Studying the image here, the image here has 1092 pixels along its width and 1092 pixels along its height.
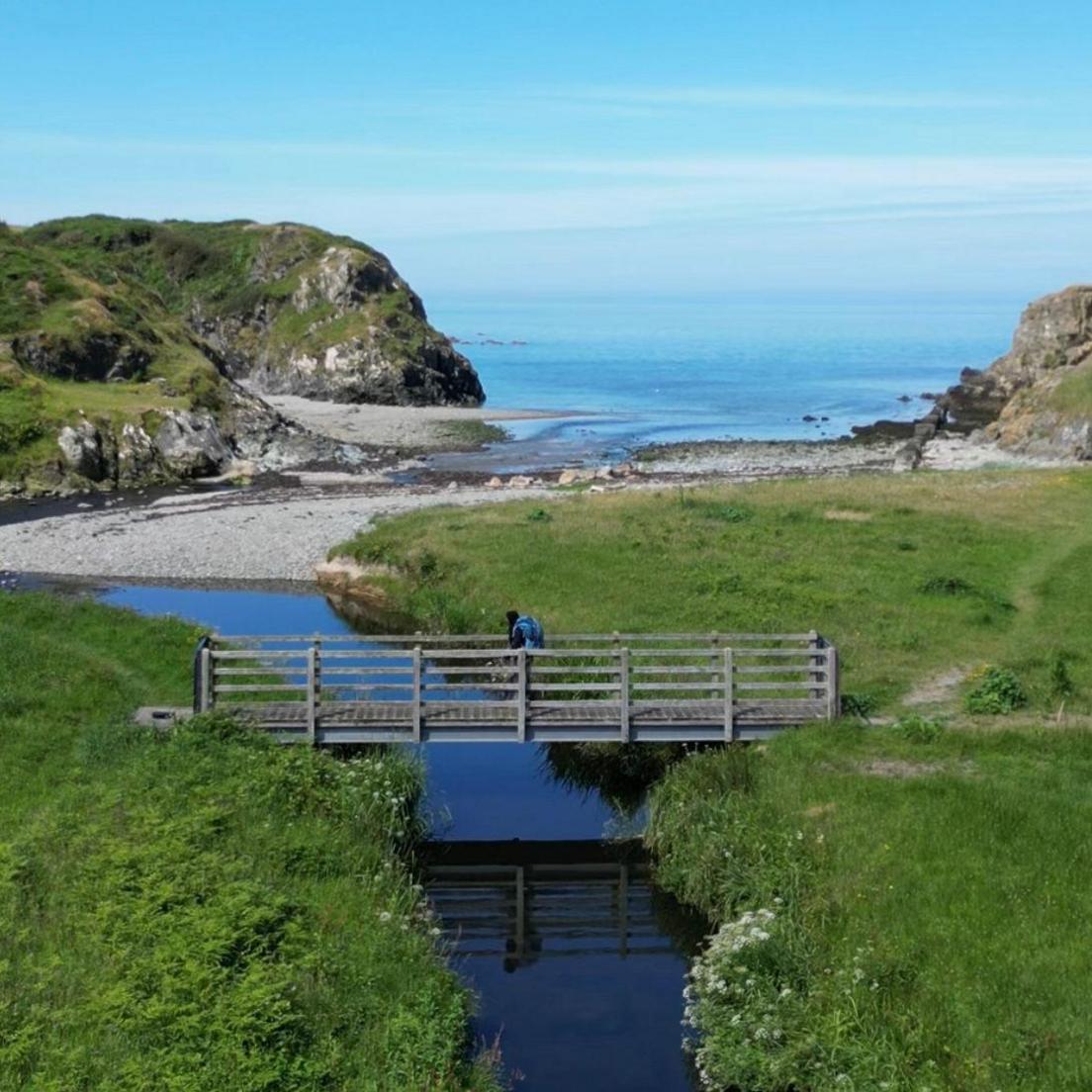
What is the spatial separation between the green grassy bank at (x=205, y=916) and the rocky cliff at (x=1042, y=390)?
78.4m

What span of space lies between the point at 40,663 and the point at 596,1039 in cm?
1758

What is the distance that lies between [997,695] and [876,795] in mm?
7205

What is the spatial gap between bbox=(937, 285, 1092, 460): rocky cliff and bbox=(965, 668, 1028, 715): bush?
65.8 m

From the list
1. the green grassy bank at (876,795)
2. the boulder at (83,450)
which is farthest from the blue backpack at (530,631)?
the boulder at (83,450)

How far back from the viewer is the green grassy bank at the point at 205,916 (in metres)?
16.7

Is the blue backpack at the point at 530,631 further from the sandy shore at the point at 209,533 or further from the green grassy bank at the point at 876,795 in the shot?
the sandy shore at the point at 209,533

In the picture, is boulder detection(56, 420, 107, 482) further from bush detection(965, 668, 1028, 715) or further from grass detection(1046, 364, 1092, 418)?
grass detection(1046, 364, 1092, 418)

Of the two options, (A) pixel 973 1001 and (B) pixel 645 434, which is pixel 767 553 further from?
(B) pixel 645 434

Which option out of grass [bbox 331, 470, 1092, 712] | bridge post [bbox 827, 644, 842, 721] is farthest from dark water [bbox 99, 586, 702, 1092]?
grass [bbox 331, 470, 1092, 712]

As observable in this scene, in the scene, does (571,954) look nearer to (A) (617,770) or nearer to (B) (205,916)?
(B) (205,916)

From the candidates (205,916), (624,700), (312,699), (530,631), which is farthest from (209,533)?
(205,916)

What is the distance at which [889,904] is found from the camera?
2066cm

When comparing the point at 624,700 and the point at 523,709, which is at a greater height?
the point at 624,700

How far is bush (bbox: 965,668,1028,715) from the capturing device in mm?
A: 30219
